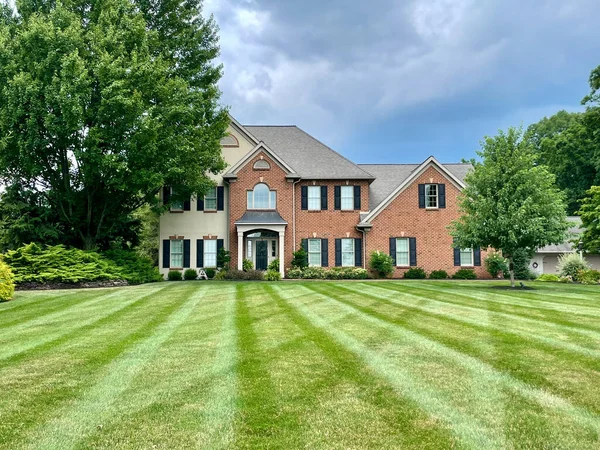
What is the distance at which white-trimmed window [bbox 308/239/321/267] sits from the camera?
29031 millimetres

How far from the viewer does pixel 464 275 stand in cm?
2830

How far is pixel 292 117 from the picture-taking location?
36406 millimetres

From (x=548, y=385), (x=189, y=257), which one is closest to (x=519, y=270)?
(x=189, y=257)

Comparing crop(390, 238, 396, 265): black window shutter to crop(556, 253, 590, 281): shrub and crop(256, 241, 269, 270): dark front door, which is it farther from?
crop(556, 253, 590, 281): shrub

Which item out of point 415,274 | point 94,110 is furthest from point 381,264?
point 94,110

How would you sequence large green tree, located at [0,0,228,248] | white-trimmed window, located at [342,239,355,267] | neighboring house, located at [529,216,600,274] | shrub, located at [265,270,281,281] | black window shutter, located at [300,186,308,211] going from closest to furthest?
large green tree, located at [0,0,228,248] → shrub, located at [265,270,281,281] → white-trimmed window, located at [342,239,355,267] → black window shutter, located at [300,186,308,211] → neighboring house, located at [529,216,600,274]

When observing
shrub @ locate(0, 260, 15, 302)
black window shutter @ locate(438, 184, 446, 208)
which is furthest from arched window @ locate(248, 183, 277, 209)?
shrub @ locate(0, 260, 15, 302)

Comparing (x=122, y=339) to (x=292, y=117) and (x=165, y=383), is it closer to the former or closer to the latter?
(x=165, y=383)

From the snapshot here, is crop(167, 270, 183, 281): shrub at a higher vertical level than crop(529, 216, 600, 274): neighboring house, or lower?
lower

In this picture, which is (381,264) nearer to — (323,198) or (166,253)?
(323,198)

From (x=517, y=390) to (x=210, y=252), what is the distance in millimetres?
25721

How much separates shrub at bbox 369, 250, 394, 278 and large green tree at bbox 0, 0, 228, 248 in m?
10.9

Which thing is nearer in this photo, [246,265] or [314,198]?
[246,265]

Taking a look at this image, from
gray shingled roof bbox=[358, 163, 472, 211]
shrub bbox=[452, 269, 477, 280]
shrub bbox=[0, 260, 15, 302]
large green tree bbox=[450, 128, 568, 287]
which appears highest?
gray shingled roof bbox=[358, 163, 472, 211]
